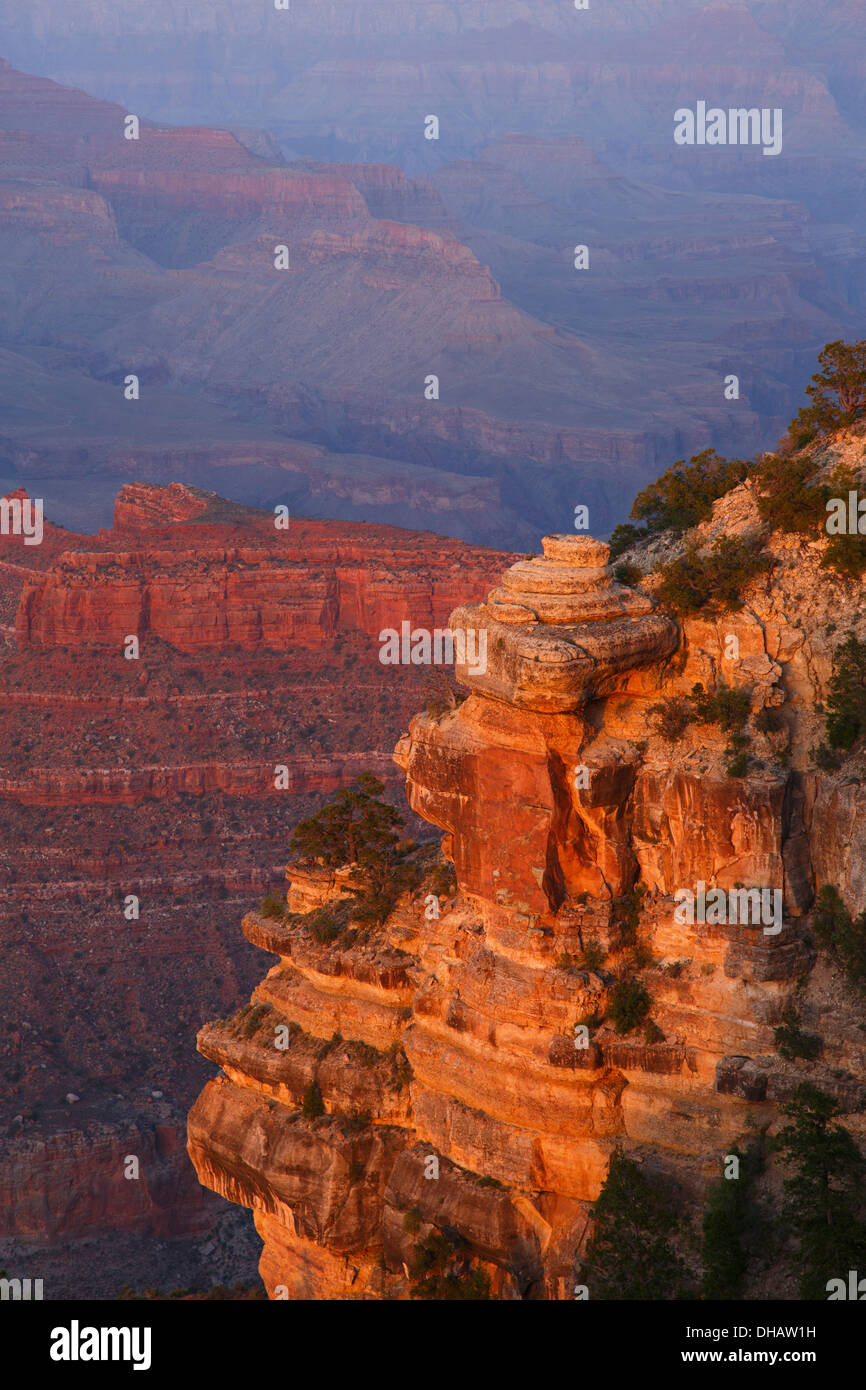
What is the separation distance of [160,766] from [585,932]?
51473mm

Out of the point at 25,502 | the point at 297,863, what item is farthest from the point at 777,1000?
the point at 25,502

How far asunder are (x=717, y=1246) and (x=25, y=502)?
73091 mm

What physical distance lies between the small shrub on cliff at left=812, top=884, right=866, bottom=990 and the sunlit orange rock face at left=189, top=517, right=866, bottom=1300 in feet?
1.15

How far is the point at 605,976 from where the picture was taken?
30875mm

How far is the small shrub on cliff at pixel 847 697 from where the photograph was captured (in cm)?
2948

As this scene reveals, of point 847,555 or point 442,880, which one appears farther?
point 442,880

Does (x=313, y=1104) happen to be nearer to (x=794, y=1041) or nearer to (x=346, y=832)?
(x=346, y=832)

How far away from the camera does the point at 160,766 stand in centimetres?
8025

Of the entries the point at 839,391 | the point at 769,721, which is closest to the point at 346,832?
the point at 769,721

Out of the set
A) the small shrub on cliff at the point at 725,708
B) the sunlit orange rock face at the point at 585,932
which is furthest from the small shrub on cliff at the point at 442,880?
the small shrub on cliff at the point at 725,708

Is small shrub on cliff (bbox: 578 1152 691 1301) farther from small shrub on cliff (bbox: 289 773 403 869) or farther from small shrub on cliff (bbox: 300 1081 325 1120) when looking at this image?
small shrub on cliff (bbox: 289 773 403 869)

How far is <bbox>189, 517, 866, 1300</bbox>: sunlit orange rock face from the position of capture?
29.8 metres

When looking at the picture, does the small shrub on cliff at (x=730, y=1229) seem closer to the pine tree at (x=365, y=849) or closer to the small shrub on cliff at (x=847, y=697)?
the small shrub on cliff at (x=847, y=697)

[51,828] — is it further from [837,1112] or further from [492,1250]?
[837,1112]
